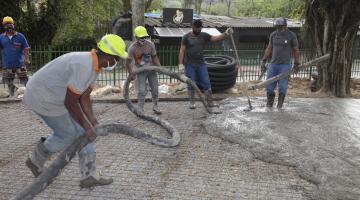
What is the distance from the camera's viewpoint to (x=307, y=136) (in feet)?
19.3

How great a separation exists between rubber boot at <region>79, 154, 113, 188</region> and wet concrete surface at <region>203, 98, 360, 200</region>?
6.97ft

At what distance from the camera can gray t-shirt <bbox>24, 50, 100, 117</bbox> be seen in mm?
3379

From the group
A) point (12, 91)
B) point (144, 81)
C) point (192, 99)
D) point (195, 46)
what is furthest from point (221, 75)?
point (12, 91)

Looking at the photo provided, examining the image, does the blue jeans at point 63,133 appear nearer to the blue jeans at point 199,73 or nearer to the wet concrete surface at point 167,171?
the wet concrete surface at point 167,171

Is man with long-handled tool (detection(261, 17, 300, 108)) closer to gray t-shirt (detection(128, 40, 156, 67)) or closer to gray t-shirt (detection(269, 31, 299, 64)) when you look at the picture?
gray t-shirt (detection(269, 31, 299, 64))

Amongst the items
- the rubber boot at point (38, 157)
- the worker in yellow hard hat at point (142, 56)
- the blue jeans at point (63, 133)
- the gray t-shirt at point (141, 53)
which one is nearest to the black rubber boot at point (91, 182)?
the blue jeans at point (63, 133)

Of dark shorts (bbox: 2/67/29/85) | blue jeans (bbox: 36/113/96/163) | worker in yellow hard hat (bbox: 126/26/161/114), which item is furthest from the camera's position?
dark shorts (bbox: 2/67/29/85)

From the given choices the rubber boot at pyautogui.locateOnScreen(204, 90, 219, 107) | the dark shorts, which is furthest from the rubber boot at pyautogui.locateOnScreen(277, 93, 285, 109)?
the dark shorts

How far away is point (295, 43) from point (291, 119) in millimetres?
1429

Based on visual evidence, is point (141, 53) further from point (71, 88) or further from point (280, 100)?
point (71, 88)

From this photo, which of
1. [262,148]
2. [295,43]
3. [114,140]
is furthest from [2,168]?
[295,43]

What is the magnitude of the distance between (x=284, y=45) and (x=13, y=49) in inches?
207

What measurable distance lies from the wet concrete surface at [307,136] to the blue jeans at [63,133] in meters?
2.27

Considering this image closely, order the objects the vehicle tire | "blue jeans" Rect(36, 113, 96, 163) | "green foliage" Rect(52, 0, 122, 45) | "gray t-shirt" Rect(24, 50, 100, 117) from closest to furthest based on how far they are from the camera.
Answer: "gray t-shirt" Rect(24, 50, 100, 117) < "blue jeans" Rect(36, 113, 96, 163) < the vehicle tire < "green foliage" Rect(52, 0, 122, 45)
